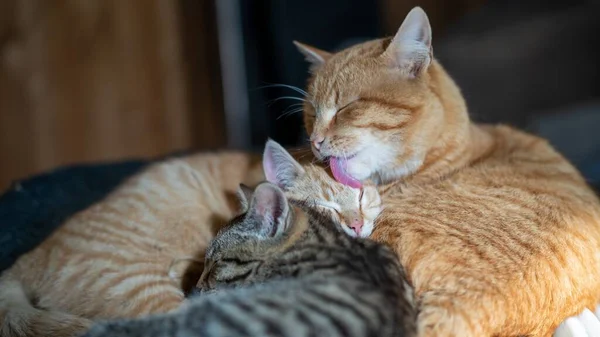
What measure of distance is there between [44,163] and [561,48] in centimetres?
328

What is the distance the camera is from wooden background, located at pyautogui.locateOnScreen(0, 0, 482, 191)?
161 inches

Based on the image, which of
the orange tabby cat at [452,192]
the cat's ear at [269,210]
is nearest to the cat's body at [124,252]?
the cat's ear at [269,210]

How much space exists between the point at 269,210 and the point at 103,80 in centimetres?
287

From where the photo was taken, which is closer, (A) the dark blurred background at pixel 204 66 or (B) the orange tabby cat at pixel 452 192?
(B) the orange tabby cat at pixel 452 192

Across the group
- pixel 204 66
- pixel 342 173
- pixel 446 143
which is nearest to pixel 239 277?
pixel 342 173

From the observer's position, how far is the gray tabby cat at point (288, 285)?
1.34 metres

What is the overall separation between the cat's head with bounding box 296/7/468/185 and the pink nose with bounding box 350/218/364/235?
0.15m

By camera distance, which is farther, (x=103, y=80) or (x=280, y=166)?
(x=103, y=80)

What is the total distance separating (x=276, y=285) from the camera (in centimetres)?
148

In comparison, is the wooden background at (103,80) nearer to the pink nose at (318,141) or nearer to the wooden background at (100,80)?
the wooden background at (100,80)

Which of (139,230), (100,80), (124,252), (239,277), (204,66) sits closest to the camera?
(239,277)

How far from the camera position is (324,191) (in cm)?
205

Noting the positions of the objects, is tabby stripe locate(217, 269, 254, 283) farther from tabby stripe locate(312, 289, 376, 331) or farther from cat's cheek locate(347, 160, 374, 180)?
cat's cheek locate(347, 160, 374, 180)

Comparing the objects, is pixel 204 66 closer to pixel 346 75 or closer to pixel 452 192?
pixel 346 75
